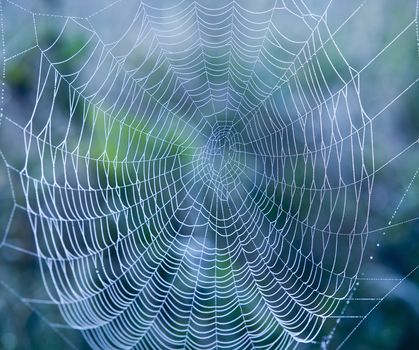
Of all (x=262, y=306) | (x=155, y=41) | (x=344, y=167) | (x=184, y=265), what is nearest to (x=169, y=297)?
(x=184, y=265)

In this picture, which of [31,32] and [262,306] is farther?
[31,32]

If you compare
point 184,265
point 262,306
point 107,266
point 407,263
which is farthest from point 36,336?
point 407,263

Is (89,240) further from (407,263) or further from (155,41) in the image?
(407,263)

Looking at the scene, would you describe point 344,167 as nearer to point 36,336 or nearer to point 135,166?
point 135,166

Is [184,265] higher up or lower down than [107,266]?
higher up

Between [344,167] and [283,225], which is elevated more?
[344,167]

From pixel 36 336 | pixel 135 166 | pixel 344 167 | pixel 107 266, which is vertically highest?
pixel 344 167
